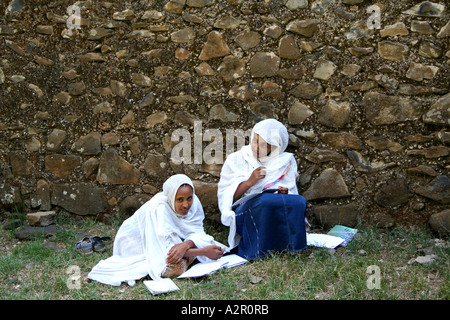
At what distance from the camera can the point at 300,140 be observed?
13.2 ft

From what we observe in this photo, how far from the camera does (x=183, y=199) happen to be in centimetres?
344

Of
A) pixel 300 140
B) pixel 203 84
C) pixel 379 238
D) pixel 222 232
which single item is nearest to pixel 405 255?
pixel 379 238

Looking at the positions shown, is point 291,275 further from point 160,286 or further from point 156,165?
point 156,165

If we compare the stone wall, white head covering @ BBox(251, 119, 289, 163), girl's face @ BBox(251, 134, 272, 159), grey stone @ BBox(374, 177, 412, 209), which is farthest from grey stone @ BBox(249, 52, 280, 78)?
grey stone @ BBox(374, 177, 412, 209)

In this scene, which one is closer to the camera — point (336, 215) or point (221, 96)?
point (336, 215)

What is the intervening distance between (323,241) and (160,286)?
1332 mm

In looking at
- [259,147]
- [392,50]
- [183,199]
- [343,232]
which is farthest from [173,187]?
[392,50]

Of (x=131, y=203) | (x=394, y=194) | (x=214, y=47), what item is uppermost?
(x=214, y=47)

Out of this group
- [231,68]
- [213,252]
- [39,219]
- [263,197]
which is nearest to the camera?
[213,252]

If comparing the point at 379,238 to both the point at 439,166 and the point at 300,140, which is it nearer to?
the point at 439,166

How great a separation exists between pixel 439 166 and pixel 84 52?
3299mm

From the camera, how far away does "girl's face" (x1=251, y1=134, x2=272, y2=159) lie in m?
3.73

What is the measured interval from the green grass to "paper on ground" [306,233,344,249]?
0.19 feet

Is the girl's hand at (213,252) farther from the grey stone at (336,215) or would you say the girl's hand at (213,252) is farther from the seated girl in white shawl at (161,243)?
the grey stone at (336,215)
